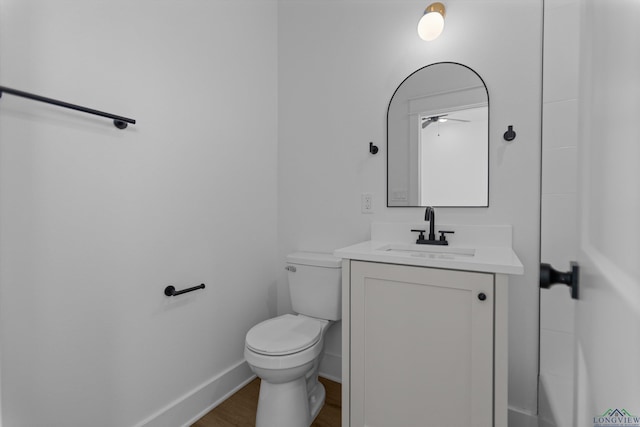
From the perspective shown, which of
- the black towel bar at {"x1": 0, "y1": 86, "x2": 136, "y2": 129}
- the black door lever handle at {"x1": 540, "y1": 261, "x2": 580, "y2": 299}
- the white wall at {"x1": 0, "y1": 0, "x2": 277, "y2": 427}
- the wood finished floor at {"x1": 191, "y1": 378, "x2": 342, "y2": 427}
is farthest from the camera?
the wood finished floor at {"x1": 191, "y1": 378, "x2": 342, "y2": 427}

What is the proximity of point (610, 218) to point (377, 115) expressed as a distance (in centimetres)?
151

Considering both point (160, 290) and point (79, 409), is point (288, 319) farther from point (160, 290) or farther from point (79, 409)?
point (79, 409)

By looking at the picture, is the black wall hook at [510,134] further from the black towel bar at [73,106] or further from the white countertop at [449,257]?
the black towel bar at [73,106]

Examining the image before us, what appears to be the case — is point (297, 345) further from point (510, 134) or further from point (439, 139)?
point (510, 134)

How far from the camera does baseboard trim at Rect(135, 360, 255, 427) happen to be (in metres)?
1.39

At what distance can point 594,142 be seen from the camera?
43 centimetres

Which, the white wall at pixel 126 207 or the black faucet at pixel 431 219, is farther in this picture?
the black faucet at pixel 431 219

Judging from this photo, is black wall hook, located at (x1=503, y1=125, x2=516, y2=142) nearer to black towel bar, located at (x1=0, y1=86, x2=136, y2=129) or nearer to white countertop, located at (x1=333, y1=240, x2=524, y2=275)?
white countertop, located at (x1=333, y1=240, x2=524, y2=275)

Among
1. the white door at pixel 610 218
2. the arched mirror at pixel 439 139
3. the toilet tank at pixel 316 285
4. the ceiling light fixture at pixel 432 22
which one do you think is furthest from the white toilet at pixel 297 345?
the ceiling light fixture at pixel 432 22

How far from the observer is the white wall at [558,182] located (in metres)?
1.27

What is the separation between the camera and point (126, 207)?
4.14 ft

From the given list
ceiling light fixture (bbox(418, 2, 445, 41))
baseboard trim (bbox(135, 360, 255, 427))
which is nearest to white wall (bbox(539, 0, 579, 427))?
ceiling light fixture (bbox(418, 2, 445, 41))

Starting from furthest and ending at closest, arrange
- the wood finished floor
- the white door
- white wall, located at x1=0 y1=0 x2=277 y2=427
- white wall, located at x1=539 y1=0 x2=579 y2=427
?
the wood finished floor, white wall, located at x1=539 y1=0 x2=579 y2=427, white wall, located at x1=0 y1=0 x2=277 y2=427, the white door

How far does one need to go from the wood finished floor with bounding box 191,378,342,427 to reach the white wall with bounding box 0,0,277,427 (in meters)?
0.09
